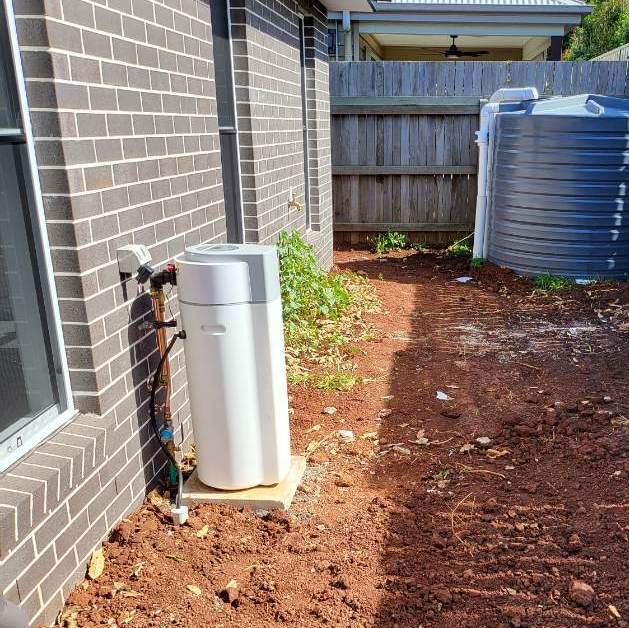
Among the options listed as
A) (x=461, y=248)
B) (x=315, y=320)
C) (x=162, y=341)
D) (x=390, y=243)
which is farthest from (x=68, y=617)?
(x=390, y=243)

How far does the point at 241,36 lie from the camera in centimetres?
487

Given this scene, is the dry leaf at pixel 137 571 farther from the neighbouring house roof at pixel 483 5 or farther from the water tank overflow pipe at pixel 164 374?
the neighbouring house roof at pixel 483 5

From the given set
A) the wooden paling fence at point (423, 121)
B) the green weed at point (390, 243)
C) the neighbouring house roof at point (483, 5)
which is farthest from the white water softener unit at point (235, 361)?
the neighbouring house roof at point (483, 5)

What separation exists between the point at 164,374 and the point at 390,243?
7126 millimetres

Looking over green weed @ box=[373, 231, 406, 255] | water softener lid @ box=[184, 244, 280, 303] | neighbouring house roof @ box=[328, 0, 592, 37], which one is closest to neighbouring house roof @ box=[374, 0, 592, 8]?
neighbouring house roof @ box=[328, 0, 592, 37]

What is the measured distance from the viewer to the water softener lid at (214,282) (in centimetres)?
281

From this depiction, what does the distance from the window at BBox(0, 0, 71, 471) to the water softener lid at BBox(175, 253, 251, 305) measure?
1.90ft

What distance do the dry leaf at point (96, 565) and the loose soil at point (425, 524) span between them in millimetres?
29

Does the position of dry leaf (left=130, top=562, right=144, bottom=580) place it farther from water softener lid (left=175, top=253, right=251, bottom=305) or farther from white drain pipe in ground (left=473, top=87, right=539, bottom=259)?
white drain pipe in ground (left=473, top=87, right=539, bottom=259)

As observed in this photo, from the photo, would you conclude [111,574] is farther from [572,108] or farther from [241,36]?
[572,108]

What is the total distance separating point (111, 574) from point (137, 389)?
80cm

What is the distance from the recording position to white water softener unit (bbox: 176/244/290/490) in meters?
2.85

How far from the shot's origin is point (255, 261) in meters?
2.84

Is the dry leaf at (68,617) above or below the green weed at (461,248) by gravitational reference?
above
